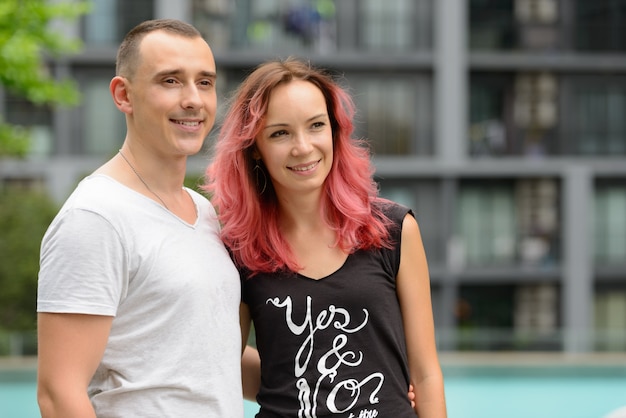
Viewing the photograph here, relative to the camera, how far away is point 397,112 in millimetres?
24938

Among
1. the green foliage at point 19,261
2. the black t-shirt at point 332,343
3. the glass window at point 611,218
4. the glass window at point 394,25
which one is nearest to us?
the black t-shirt at point 332,343

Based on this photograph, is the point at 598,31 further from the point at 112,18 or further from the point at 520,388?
the point at 520,388

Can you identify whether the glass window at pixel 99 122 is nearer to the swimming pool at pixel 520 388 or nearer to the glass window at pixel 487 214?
the glass window at pixel 487 214

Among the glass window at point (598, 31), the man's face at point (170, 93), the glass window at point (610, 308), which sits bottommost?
the glass window at point (610, 308)

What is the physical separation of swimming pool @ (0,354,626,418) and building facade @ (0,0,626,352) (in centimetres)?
750

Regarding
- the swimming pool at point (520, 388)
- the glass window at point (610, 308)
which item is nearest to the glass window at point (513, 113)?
the glass window at point (610, 308)

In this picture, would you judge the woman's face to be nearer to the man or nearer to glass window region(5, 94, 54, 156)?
the man

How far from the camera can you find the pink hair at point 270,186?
3.19 m

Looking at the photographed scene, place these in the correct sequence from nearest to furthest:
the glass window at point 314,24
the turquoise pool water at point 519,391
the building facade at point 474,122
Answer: the turquoise pool water at point 519,391 → the building facade at point 474,122 → the glass window at point 314,24

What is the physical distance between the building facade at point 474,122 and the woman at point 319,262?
2079cm

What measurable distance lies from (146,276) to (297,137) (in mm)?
713

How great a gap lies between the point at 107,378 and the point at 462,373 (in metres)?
13.9

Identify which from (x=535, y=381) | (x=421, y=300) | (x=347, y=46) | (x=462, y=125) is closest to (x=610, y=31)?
(x=462, y=125)

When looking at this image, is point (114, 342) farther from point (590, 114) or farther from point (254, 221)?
point (590, 114)
